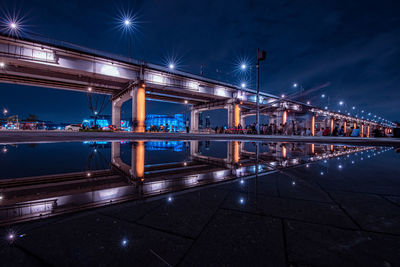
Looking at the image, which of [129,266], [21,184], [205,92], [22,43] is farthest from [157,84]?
[129,266]

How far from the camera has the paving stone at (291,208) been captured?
1112mm

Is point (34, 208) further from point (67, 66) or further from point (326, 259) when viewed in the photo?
point (67, 66)

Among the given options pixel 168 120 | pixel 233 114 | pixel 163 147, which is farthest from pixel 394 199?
pixel 168 120

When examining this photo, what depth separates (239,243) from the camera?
2.81ft

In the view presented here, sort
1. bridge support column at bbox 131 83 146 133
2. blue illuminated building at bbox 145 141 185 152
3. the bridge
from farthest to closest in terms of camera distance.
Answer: bridge support column at bbox 131 83 146 133
the bridge
blue illuminated building at bbox 145 141 185 152

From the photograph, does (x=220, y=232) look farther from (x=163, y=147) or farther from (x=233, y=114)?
(x=233, y=114)

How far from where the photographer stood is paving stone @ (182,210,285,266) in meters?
0.74

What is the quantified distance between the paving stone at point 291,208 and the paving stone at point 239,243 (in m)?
0.14

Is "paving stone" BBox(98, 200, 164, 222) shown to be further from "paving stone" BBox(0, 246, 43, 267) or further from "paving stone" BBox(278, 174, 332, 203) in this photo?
"paving stone" BBox(278, 174, 332, 203)

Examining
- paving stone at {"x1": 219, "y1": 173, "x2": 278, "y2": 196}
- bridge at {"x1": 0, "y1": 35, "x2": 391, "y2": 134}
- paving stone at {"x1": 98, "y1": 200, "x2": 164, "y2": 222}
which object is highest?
bridge at {"x1": 0, "y1": 35, "x2": 391, "y2": 134}

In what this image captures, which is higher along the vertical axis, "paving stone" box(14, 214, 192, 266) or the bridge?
the bridge

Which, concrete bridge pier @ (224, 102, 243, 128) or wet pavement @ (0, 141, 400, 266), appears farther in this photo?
concrete bridge pier @ (224, 102, 243, 128)

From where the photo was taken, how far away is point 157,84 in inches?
961

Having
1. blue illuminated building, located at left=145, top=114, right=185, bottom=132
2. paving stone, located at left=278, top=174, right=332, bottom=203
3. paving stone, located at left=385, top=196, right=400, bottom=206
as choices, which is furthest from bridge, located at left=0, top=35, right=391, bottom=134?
blue illuminated building, located at left=145, top=114, right=185, bottom=132
